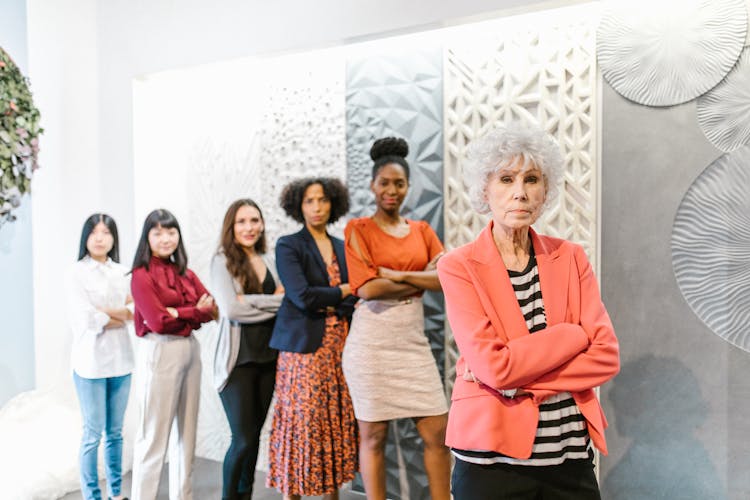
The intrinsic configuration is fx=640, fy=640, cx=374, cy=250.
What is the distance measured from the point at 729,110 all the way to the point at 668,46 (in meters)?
0.40

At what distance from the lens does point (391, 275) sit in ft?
9.74

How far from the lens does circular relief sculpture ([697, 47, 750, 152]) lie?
110 inches

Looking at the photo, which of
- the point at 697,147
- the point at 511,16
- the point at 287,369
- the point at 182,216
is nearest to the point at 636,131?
the point at 697,147

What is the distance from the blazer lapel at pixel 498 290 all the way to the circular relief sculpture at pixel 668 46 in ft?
4.90

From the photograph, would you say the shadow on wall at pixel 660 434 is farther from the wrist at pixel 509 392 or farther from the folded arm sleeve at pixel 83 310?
the folded arm sleeve at pixel 83 310

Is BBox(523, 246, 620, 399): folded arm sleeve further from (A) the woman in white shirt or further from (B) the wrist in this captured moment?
(A) the woman in white shirt

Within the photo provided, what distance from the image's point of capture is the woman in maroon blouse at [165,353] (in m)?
3.27

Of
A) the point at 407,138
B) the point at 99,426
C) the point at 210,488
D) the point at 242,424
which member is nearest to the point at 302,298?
the point at 242,424

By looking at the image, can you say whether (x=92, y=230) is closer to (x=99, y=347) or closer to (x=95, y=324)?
(x=95, y=324)

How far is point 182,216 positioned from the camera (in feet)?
15.0

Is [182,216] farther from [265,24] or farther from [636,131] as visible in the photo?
[636,131]

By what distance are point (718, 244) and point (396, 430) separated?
6.42 feet

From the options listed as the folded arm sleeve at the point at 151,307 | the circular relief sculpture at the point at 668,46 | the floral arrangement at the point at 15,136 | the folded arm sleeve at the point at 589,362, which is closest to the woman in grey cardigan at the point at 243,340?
the folded arm sleeve at the point at 151,307

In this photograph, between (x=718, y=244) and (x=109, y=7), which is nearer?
(x=718, y=244)
